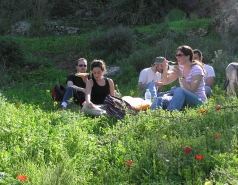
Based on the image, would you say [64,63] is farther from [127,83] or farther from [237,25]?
[237,25]

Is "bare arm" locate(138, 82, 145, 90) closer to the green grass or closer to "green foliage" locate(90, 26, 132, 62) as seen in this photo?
the green grass

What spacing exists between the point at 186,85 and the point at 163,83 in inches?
23.3

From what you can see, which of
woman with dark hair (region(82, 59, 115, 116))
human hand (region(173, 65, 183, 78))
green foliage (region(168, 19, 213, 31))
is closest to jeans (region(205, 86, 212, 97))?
human hand (region(173, 65, 183, 78))

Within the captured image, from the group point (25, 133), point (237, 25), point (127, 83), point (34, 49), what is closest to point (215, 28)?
point (237, 25)

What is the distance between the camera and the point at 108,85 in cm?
682

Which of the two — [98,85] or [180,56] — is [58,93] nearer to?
[98,85]

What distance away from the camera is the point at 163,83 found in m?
6.95

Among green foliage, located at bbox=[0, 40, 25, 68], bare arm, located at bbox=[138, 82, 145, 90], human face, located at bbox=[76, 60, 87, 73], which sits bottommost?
green foliage, located at bbox=[0, 40, 25, 68]

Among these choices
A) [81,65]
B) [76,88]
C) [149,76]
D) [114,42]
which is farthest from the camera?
[114,42]

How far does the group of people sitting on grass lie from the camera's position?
6.27m

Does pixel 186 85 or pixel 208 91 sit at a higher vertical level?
pixel 186 85

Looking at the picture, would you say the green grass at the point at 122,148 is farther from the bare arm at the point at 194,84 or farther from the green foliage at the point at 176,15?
the green foliage at the point at 176,15

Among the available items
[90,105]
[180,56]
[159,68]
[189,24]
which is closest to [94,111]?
[90,105]

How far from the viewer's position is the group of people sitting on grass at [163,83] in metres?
6.27
